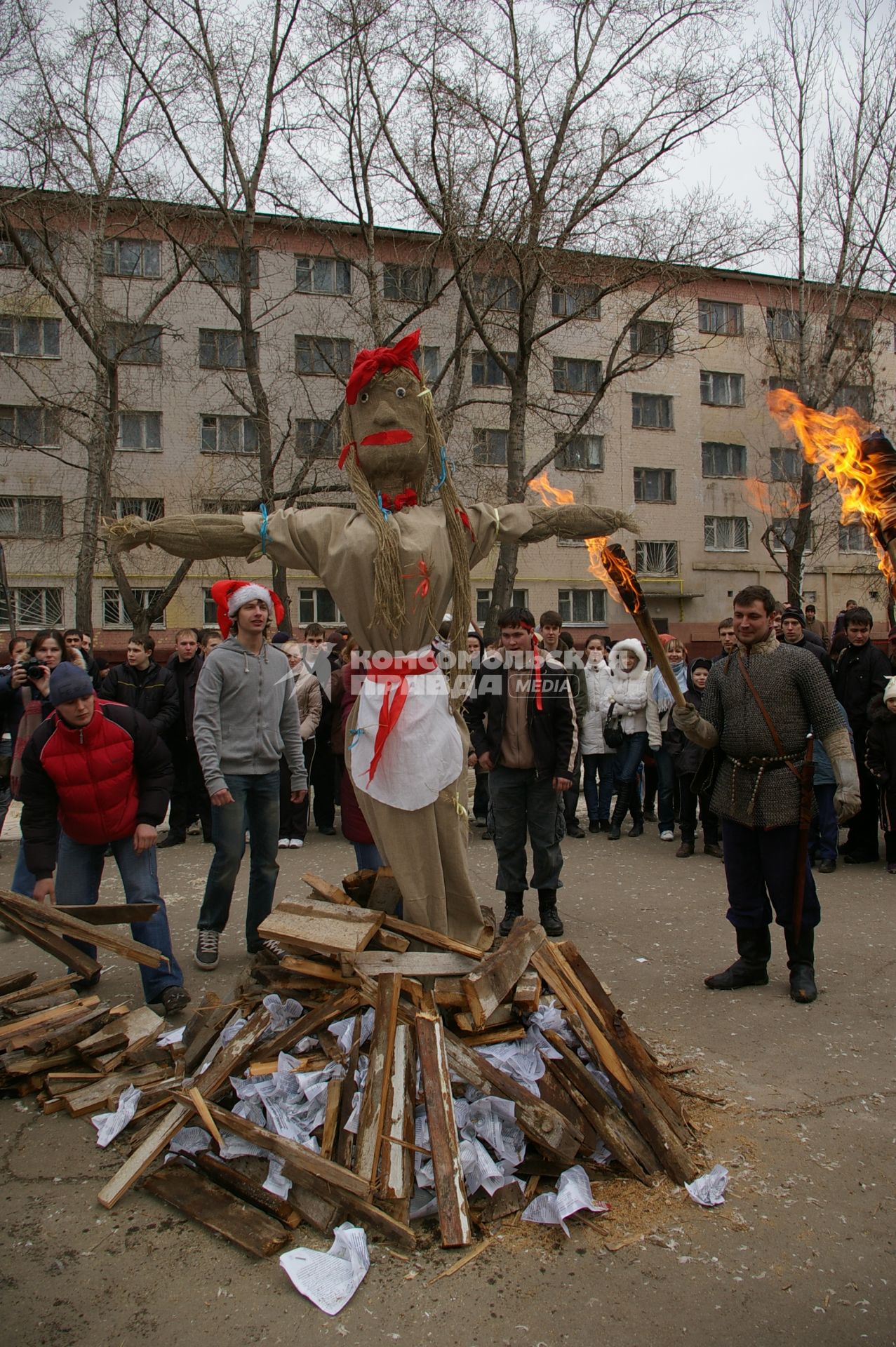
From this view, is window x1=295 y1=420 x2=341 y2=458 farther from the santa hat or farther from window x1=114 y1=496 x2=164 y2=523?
the santa hat

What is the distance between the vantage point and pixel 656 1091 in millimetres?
3428

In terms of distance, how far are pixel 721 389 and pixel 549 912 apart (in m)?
27.8

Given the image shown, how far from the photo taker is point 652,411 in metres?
29.7

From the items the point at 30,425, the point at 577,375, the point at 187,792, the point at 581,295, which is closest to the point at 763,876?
the point at 187,792

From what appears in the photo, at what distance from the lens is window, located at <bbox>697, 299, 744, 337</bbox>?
27.1m

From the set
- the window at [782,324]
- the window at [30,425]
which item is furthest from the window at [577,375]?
the window at [30,425]

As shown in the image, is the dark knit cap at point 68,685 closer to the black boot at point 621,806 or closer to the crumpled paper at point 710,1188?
the crumpled paper at point 710,1188

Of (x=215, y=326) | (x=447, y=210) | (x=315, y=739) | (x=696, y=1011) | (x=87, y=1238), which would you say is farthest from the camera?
(x=215, y=326)

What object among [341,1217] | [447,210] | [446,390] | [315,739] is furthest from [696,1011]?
[446,390]

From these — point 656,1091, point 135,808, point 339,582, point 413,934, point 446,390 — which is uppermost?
point 446,390

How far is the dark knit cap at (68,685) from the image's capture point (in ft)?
14.6

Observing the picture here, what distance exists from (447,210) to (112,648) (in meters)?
14.6

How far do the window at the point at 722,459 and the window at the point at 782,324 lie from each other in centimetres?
886

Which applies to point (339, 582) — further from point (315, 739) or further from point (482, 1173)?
point (315, 739)
